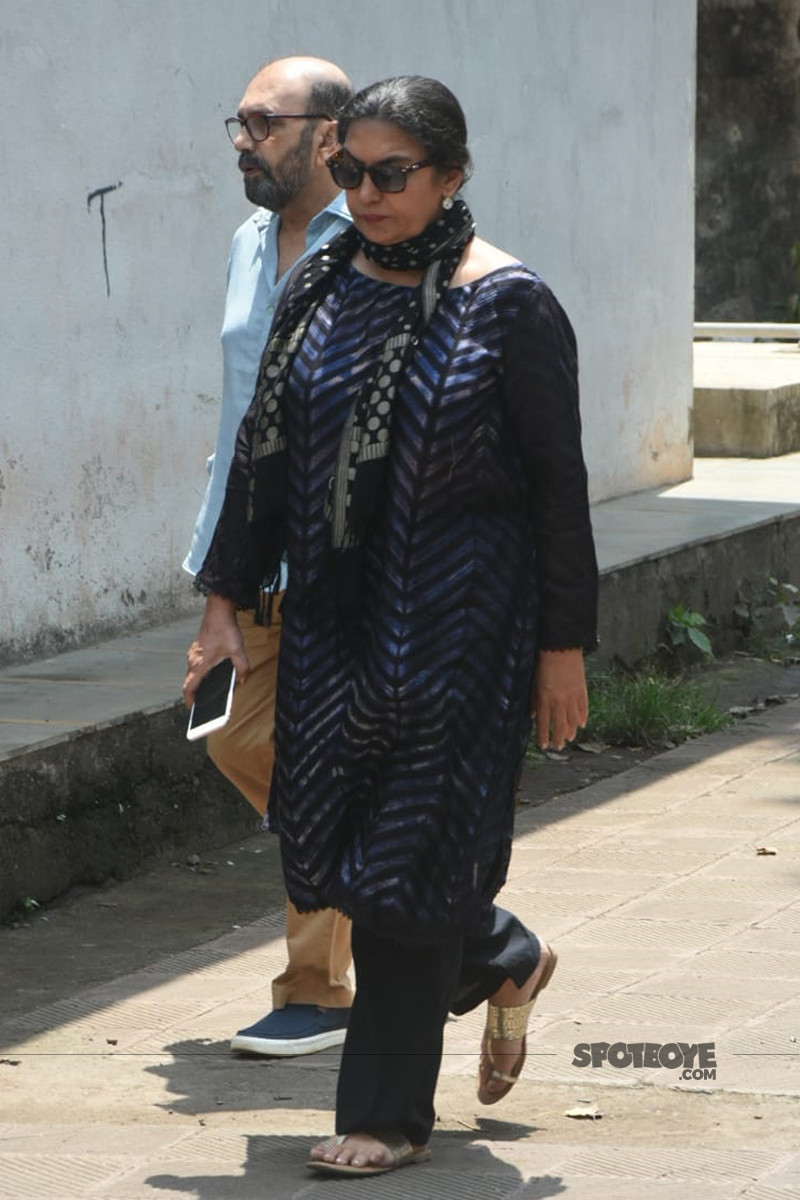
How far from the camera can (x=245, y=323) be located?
444 cm

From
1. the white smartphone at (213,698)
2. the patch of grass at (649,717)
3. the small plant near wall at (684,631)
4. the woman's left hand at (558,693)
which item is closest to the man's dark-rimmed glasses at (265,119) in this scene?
the white smartphone at (213,698)

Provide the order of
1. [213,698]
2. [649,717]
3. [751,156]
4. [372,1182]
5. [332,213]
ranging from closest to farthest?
[372,1182] → [213,698] → [332,213] → [649,717] → [751,156]

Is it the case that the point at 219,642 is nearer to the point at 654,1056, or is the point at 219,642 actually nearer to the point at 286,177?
the point at 286,177

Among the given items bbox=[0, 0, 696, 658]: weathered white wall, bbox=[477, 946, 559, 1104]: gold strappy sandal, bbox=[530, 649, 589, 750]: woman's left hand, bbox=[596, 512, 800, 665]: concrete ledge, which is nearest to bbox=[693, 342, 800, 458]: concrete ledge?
bbox=[596, 512, 800, 665]: concrete ledge

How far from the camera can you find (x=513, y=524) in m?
3.62

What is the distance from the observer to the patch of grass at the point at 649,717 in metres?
7.78

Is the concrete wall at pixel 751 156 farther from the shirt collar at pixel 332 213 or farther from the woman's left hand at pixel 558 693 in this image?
the woman's left hand at pixel 558 693

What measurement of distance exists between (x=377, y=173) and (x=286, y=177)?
2.94 ft

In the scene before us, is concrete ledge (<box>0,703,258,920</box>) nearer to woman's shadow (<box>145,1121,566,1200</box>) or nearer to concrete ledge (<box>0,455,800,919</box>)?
concrete ledge (<box>0,455,800,919</box>)

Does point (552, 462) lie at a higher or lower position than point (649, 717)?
higher

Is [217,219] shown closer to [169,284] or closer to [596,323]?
[169,284]

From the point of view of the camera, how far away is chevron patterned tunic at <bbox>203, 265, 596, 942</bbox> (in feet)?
11.7

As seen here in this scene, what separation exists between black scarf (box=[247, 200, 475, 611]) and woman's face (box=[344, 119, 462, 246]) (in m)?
0.03

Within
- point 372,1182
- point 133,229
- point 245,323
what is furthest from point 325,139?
point 133,229
